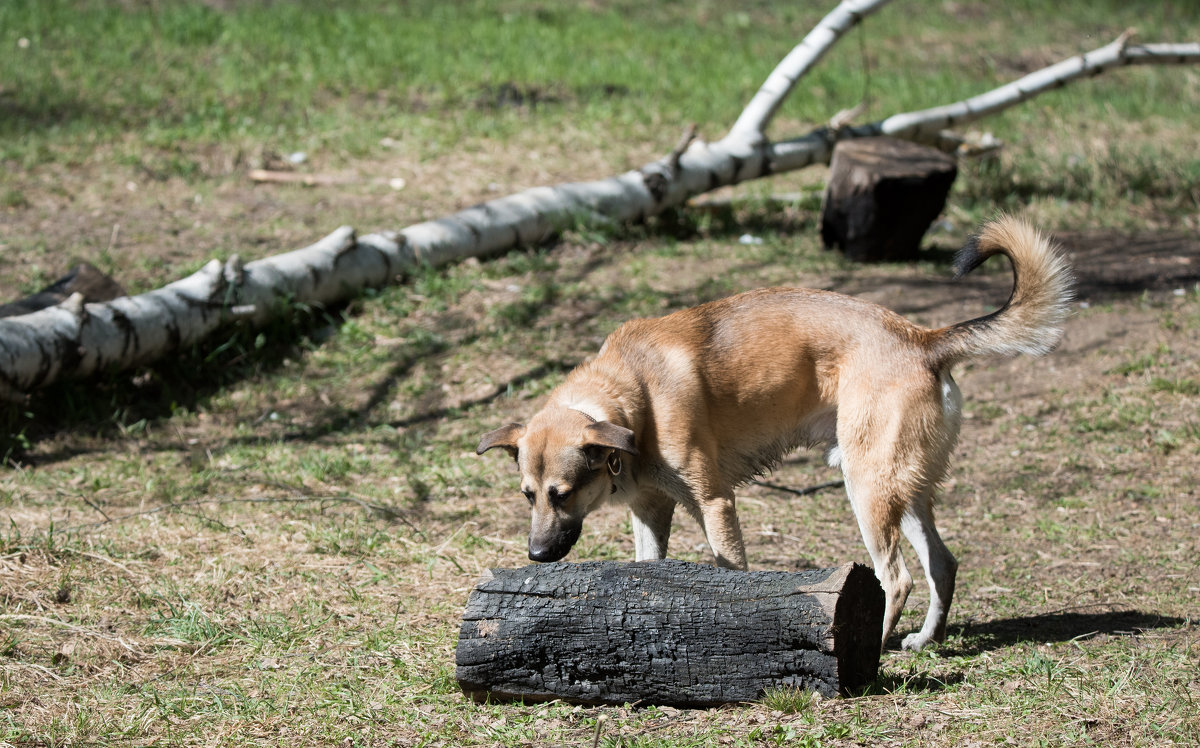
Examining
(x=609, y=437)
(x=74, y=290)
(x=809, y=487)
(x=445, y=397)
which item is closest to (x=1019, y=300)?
(x=609, y=437)

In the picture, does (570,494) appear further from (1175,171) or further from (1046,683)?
(1175,171)

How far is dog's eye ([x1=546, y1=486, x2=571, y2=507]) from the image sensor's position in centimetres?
426

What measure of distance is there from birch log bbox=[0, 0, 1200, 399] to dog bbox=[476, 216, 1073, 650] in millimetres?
3709

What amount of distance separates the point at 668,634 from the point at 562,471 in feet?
2.93

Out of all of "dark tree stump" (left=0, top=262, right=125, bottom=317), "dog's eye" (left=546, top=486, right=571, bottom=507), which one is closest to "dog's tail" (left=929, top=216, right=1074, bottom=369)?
"dog's eye" (left=546, top=486, right=571, bottom=507)

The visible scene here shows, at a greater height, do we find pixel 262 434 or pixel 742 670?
pixel 742 670

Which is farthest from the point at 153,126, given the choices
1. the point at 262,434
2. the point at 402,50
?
the point at 262,434

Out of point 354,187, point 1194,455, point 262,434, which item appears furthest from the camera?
point 354,187

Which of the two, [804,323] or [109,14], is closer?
[804,323]

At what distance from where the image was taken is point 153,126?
1081cm

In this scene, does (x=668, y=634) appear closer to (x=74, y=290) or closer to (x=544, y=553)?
(x=544, y=553)

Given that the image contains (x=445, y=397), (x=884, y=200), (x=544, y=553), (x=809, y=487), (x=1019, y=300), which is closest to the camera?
(x=544, y=553)

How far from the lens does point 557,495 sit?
427 centimetres

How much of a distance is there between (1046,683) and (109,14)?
13877 mm
